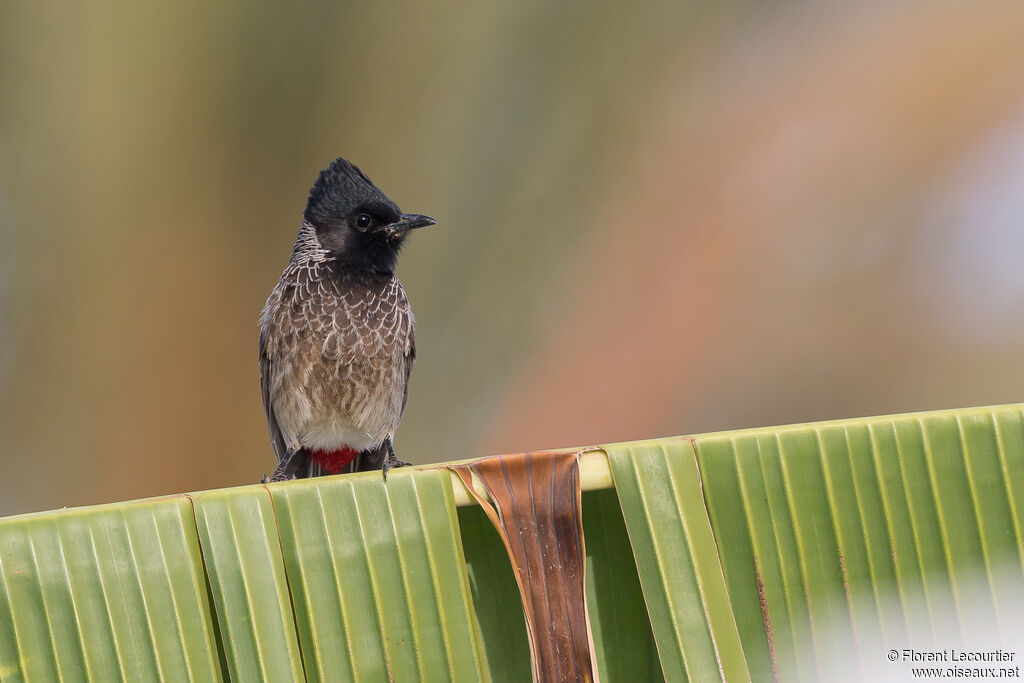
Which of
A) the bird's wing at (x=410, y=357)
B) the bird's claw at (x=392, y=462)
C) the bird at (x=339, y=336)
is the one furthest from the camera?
the bird's wing at (x=410, y=357)

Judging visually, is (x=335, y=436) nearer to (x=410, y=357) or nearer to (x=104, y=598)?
(x=410, y=357)

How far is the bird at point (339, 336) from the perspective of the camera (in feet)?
11.2

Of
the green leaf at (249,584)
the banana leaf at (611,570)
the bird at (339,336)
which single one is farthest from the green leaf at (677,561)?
the bird at (339,336)

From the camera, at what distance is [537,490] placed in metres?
1.62

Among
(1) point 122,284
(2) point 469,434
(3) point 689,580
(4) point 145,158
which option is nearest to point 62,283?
(1) point 122,284

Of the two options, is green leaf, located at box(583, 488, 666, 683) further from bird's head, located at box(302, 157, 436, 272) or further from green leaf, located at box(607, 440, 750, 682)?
bird's head, located at box(302, 157, 436, 272)

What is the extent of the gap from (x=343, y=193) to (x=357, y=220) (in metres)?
0.14

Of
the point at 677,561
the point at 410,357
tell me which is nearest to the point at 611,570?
the point at 677,561

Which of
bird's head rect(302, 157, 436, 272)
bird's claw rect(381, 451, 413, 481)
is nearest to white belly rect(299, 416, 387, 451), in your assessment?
bird's claw rect(381, 451, 413, 481)

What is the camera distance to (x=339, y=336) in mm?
3398

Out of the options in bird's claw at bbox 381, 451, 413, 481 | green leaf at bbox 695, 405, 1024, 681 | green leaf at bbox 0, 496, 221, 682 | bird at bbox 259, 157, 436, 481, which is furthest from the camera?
bird at bbox 259, 157, 436, 481

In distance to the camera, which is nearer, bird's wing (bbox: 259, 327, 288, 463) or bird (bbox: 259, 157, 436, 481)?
bird (bbox: 259, 157, 436, 481)

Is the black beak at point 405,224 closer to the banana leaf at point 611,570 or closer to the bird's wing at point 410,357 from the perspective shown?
the bird's wing at point 410,357

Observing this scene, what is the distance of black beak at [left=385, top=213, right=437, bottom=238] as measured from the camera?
3.52 meters
